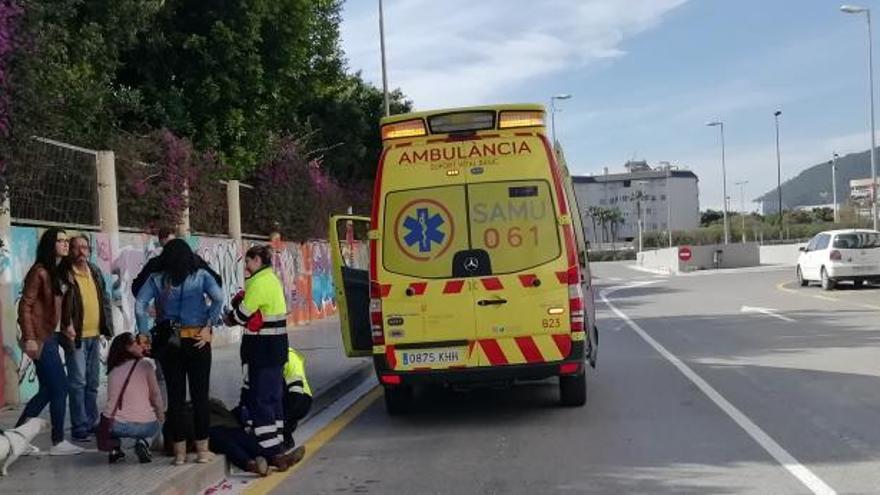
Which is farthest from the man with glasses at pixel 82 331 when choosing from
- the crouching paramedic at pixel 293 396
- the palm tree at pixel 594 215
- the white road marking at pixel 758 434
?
the palm tree at pixel 594 215

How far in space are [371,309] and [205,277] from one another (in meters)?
2.04

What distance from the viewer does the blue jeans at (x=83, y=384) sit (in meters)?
7.72

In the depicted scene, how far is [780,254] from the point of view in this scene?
59500 mm

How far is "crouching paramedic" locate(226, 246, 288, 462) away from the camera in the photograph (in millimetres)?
7086

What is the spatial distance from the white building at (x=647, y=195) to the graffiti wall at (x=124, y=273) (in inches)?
5727

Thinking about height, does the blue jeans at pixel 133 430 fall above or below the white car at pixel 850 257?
below

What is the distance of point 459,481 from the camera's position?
6617 mm

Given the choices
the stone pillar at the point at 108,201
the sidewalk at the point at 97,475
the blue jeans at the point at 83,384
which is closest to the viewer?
the sidewalk at the point at 97,475

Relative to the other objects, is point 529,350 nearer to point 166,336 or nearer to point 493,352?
point 493,352

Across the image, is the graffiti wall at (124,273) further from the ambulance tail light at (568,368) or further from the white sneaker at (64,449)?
the ambulance tail light at (568,368)

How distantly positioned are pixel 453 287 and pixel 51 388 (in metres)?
3.46

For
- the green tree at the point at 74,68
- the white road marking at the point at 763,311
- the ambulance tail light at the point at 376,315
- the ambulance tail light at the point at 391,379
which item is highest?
the green tree at the point at 74,68

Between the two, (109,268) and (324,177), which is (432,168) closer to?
(109,268)

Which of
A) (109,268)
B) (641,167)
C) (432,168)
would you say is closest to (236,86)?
(109,268)
